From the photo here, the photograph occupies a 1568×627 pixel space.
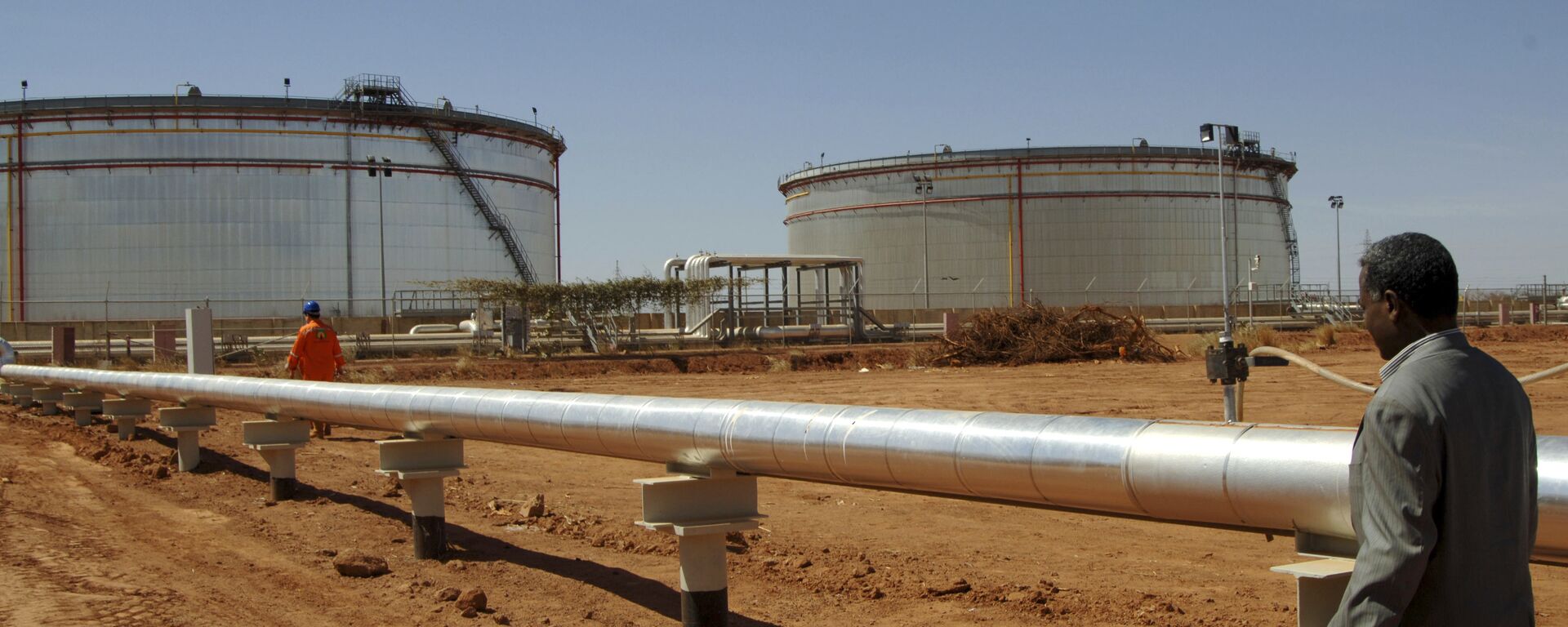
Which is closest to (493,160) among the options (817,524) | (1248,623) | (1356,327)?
(1356,327)

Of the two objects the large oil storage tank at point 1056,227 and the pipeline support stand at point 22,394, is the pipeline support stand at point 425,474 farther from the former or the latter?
the large oil storage tank at point 1056,227

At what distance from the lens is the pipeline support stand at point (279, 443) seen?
9.73 metres

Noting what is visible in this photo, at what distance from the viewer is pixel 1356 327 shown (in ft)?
150

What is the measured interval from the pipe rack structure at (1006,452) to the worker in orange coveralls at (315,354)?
298 inches

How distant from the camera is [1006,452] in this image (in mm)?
3793

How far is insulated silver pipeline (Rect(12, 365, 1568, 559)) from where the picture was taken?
3045mm

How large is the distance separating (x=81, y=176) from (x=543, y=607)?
148 ft

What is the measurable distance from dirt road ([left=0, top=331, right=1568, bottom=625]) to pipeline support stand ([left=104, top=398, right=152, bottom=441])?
80 cm

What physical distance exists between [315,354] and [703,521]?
992 centimetres

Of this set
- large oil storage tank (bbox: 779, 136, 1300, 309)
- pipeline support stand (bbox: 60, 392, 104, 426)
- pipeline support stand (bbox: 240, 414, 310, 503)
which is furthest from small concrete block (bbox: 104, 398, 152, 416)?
large oil storage tank (bbox: 779, 136, 1300, 309)

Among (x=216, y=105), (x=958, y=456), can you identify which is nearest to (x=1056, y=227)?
(x=216, y=105)

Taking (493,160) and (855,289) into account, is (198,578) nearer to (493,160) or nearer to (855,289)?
(855,289)

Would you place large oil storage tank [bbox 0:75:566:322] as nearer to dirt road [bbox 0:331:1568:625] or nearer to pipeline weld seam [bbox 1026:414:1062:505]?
dirt road [bbox 0:331:1568:625]

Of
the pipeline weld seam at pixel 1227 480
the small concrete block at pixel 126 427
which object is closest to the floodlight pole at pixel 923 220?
the small concrete block at pixel 126 427
